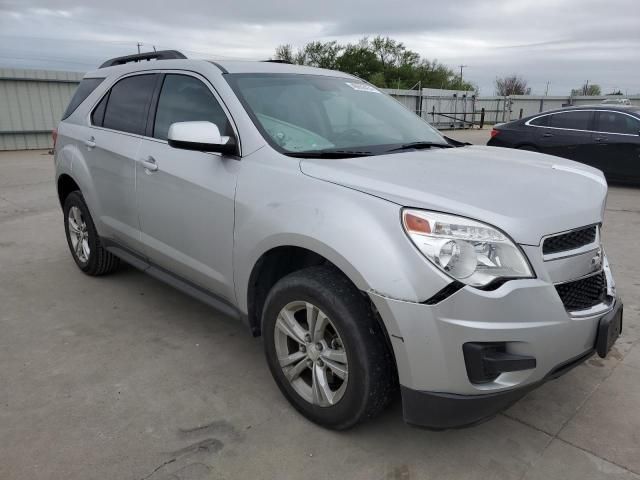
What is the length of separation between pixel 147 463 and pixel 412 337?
1.32 meters

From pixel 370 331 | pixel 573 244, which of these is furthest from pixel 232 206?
pixel 573 244

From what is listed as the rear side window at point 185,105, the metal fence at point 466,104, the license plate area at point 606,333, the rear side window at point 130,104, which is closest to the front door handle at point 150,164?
the rear side window at point 185,105

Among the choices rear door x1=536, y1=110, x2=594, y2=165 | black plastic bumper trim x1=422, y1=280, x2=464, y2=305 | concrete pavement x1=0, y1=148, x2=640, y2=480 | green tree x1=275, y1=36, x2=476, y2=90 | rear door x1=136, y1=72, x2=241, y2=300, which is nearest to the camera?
black plastic bumper trim x1=422, y1=280, x2=464, y2=305

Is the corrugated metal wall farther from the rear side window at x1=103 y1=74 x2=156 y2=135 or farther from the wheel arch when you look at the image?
the rear side window at x1=103 y1=74 x2=156 y2=135

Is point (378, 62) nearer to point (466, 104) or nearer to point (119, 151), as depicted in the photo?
point (466, 104)

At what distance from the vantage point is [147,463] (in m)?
2.35

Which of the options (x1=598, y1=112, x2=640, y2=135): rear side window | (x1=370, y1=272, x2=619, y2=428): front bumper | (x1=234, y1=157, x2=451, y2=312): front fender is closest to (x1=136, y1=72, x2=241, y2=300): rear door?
(x1=234, y1=157, x2=451, y2=312): front fender

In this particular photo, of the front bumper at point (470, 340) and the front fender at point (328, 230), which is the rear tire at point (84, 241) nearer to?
the front fender at point (328, 230)

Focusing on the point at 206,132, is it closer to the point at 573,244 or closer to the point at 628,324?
the point at 573,244

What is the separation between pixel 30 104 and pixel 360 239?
15171 mm

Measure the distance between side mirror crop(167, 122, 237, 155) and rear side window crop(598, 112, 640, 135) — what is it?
848 cm

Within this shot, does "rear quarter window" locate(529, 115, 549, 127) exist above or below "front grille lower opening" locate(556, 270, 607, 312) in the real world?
above

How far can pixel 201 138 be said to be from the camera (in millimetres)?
2701

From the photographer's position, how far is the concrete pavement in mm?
2326
